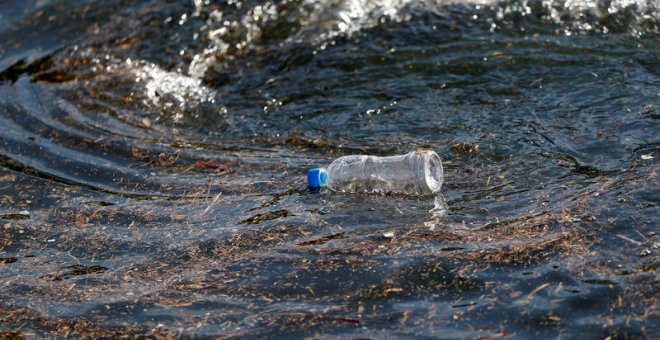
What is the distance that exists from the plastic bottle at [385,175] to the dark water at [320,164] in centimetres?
12

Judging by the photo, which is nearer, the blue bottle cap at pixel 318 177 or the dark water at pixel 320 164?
the dark water at pixel 320 164

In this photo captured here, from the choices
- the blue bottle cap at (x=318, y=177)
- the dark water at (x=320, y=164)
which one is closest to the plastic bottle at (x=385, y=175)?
the blue bottle cap at (x=318, y=177)

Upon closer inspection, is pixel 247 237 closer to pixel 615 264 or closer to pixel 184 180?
pixel 184 180

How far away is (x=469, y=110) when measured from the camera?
7.80m

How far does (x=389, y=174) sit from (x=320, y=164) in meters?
0.79

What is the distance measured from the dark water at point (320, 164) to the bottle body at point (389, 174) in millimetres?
134

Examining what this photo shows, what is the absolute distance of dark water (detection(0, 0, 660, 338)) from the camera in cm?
489

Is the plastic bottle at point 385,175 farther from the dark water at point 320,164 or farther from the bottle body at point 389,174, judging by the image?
the dark water at point 320,164

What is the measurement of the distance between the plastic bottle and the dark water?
0.40ft

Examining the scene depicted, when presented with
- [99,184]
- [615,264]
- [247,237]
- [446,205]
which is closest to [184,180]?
[99,184]

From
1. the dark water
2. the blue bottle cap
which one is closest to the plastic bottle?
the blue bottle cap

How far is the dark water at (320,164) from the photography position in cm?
489

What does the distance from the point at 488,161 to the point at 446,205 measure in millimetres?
886

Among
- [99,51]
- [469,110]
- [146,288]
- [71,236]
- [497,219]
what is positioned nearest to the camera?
[146,288]
